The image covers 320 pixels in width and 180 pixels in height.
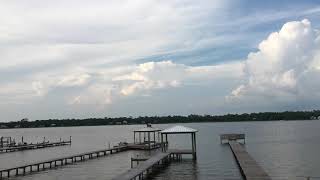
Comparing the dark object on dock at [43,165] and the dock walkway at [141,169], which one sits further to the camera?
the dark object on dock at [43,165]

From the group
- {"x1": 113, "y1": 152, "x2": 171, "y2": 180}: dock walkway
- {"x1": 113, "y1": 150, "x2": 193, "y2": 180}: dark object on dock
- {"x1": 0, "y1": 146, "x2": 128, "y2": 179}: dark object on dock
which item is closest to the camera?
{"x1": 113, "y1": 152, "x2": 171, "y2": 180}: dock walkway

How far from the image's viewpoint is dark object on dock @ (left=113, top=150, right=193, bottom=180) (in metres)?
29.5

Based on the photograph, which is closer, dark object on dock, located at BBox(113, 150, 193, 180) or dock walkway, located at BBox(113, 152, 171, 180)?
dock walkway, located at BBox(113, 152, 171, 180)

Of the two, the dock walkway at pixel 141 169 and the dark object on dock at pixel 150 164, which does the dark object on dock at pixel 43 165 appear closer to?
the dark object on dock at pixel 150 164

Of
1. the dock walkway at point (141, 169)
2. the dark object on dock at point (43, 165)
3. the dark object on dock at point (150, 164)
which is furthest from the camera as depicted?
the dark object on dock at point (43, 165)

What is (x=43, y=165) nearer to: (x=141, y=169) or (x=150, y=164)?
(x=150, y=164)

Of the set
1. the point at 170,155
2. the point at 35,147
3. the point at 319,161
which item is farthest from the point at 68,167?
the point at 35,147

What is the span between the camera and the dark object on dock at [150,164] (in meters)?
29.5

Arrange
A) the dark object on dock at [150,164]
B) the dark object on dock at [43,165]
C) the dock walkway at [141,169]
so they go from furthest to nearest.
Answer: the dark object on dock at [43,165] → the dark object on dock at [150,164] → the dock walkway at [141,169]

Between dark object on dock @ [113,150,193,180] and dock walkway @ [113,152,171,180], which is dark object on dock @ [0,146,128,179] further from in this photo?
dock walkway @ [113,152,171,180]

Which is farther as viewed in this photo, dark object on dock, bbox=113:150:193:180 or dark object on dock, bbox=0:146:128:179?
dark object on dock, bbox=0:146:128:179

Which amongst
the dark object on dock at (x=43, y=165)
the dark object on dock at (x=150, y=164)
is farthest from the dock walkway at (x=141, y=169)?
the dark object on dock at (x=43, y=165)

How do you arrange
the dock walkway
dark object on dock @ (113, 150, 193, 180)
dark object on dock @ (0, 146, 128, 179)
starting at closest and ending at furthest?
the dock walkway → dark object on dock @ (113, 150, 193, 180) → dark object on dock @ (0, 146, 128, 179)

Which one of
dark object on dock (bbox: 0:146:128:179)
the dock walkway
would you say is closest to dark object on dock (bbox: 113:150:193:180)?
the dock walkway
